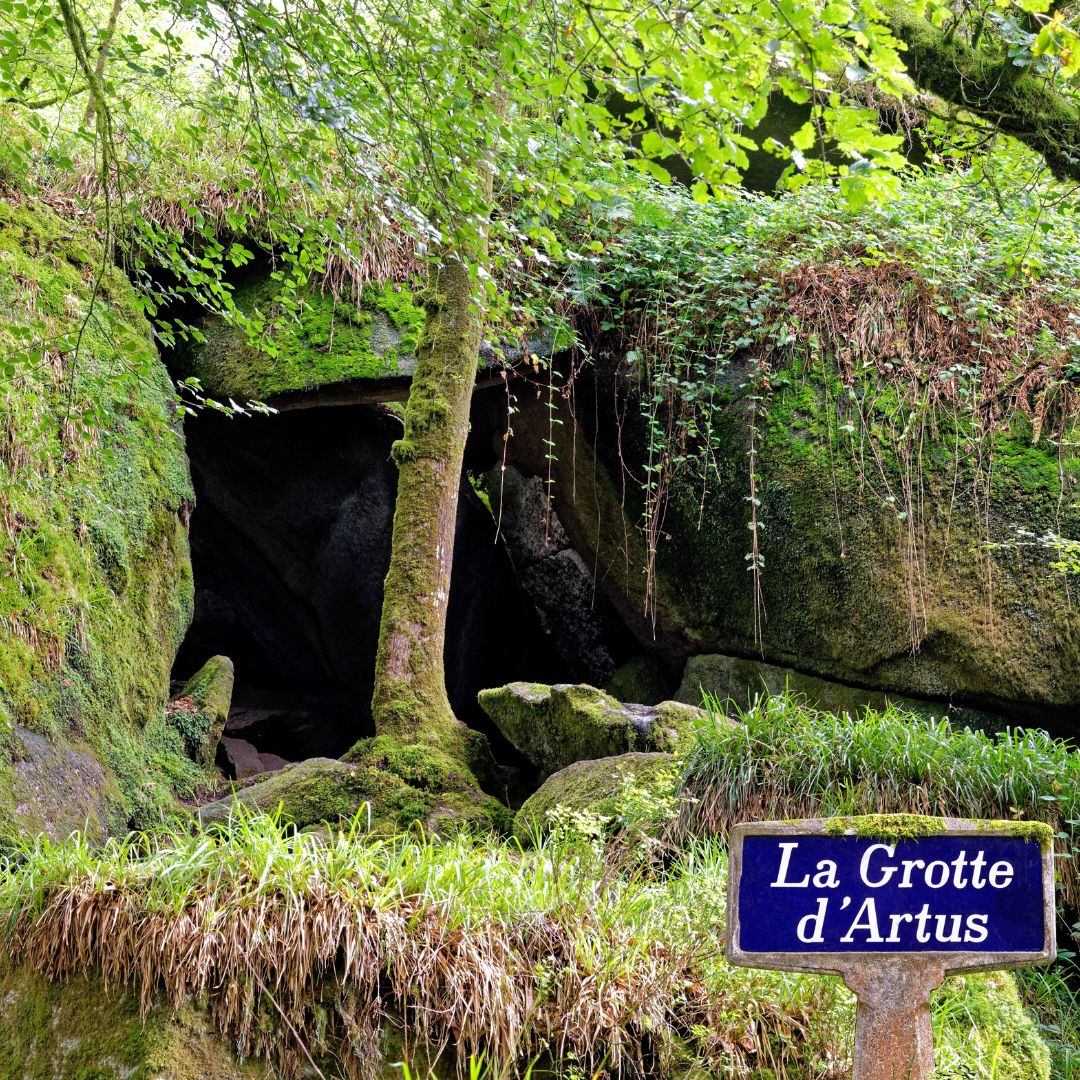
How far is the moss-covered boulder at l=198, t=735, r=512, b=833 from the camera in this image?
5.09 metres

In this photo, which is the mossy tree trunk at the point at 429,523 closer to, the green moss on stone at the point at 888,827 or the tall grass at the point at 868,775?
the tall grass at the point at 868,775

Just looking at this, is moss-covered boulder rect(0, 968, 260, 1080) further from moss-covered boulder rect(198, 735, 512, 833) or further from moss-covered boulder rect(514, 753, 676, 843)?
moss-covered boulder rect(198, 735, 512, 833)

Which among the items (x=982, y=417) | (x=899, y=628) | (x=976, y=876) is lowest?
(x=976, y=876)

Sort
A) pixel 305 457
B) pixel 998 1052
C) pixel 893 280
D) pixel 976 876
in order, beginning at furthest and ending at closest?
pixel 305 457 → pixel 893 280 → pixel 998 1052 → pixel 976 876

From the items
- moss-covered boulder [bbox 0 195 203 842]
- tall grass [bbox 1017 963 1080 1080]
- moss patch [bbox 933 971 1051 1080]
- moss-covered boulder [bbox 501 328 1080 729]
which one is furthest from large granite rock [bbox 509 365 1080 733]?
moss-covered boulder [bbox 0 195 203 842]

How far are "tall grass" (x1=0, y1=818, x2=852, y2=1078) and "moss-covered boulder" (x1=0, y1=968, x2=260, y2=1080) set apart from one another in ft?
0.13

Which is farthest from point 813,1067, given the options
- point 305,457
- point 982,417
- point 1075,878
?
point 305,457

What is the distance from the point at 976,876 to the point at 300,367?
6321mm

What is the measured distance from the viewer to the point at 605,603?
9.12 m

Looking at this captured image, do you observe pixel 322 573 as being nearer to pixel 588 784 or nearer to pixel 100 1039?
pixel 588 784

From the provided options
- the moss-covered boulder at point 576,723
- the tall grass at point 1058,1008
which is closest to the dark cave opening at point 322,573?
the moss-covered boulder at point 576,723

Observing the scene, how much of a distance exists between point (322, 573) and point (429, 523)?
487 cm

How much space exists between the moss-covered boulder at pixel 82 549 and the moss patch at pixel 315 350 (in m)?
0.81

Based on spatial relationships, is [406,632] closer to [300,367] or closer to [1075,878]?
[300,367]
